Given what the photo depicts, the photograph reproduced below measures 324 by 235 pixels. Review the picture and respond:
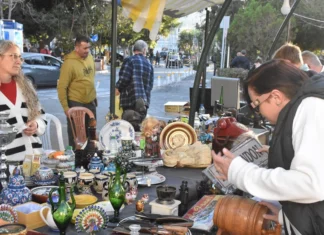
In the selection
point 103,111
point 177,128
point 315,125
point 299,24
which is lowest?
point 103,111

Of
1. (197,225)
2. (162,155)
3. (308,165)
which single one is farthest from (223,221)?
(162,155)

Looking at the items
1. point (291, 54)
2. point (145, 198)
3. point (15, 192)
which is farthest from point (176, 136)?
point (15, 192)

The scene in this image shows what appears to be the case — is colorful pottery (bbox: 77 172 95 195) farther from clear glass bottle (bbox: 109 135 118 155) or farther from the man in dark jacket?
the man in dark jacket

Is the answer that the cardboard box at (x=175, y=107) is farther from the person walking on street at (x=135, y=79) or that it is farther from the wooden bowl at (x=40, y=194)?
the wooden bowl at (x=40, y=194)

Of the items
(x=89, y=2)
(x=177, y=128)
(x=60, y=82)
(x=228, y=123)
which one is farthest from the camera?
(x=89, y=2)

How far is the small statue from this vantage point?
294 cm

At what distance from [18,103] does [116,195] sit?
134cm

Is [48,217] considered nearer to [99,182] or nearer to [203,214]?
[99,182]

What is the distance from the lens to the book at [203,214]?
1827mm

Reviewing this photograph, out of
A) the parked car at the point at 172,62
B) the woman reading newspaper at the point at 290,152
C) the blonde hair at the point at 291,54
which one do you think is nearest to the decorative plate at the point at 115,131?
the blonde hair at the point at 291,54

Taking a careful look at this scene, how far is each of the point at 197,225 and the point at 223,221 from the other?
10.8 inches

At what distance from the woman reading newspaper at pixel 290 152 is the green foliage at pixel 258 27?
1796 cm

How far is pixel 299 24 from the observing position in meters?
24.5

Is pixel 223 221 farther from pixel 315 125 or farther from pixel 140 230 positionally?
pixel 315 125
